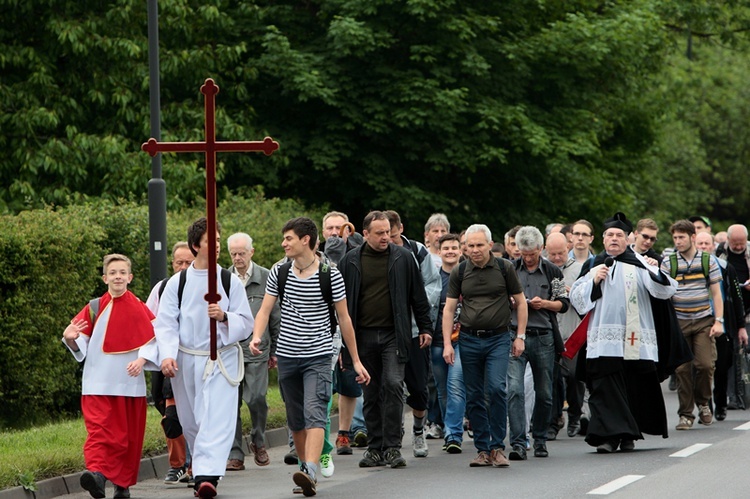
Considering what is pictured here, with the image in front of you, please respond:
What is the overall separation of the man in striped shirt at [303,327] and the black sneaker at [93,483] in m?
1.37

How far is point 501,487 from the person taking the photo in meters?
9.62

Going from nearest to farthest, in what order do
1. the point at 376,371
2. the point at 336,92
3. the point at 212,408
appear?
the point at 212,408, the point at 376,371, the point at 336,92

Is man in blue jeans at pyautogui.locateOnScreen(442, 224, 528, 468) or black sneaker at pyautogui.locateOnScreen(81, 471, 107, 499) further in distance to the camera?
man in blue jeans at pyautogui.locateOnScreen(442, 224, 528, 468)

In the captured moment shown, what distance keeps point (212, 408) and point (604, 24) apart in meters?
18.2

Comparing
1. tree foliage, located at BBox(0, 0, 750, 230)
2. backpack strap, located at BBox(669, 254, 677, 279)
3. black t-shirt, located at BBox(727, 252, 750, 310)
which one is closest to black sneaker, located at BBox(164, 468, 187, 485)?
backpack strap, located at BBox(669, 254, 677, 279)

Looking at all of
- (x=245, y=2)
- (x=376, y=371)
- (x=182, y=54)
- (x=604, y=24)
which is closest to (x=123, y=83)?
(x=182, y=54)

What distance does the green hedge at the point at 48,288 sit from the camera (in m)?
13.3

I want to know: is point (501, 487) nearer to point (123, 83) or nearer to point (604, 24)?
point (123, 83)

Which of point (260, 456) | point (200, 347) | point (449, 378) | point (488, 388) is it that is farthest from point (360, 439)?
point (200, 347)

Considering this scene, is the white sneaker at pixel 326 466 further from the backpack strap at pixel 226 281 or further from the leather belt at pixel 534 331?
the leather belt at pixel 534 331

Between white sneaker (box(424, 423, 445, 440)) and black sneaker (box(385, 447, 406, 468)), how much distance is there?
Result: 253 centimetres

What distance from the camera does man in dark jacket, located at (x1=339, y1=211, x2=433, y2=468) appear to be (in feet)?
35.3

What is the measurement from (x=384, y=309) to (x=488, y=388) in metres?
1.05

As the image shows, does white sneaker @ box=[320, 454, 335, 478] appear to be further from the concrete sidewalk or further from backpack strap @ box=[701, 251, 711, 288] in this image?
backpack strap @ box=[701, 251, 711, 288]
